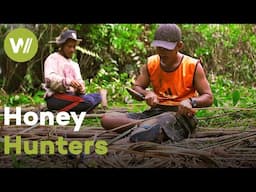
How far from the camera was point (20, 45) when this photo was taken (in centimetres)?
305

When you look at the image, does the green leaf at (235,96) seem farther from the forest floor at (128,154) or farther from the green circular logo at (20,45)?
the green circular logo at (20,45)

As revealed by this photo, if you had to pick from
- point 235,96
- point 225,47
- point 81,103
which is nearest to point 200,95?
point 235,96

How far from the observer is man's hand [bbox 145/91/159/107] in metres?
2.94

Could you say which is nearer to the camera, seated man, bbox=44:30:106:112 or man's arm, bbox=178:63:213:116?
man's arm, bbox=178:63:213:116

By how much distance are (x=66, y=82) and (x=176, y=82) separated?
21.4 inches

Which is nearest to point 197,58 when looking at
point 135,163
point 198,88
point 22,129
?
point 198,88

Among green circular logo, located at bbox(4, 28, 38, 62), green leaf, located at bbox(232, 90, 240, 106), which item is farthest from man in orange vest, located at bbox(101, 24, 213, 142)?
green circular logo, located at bbox(4, 28, 38, 62)

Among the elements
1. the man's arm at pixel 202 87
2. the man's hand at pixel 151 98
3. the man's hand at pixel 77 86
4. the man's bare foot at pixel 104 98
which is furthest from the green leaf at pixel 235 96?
the man's hand at pixel 77 86

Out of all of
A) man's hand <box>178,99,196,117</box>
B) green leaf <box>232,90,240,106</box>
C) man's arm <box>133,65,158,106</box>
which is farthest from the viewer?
green leaf <box>232,90,240,106</box>

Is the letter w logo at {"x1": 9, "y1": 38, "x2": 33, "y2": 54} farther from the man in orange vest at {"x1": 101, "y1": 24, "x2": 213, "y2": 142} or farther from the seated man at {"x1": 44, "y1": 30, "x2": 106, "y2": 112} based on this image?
the man in orange vest at {"x1": 101, "y1": 24, "x2": 213, "y2": 142}

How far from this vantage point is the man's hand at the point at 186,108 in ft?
9.50

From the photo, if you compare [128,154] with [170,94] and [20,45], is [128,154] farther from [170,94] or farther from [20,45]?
[20,45]

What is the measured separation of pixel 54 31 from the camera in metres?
3.12

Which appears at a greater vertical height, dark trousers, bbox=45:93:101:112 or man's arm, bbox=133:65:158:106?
man's arm, bbox=133:65:158:106
